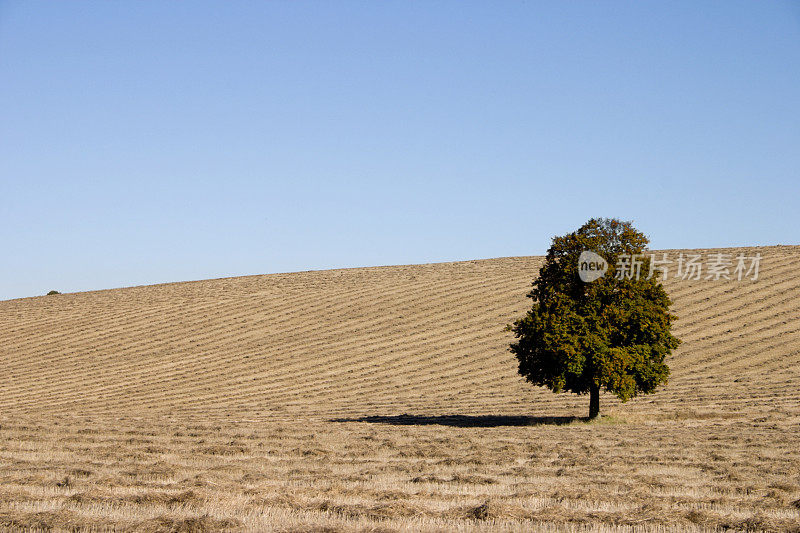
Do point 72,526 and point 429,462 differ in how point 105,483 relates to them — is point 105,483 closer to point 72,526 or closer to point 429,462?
point 72,526

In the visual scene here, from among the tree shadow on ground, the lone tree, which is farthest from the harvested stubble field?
the lone tree

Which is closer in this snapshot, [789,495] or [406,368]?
[789,495]

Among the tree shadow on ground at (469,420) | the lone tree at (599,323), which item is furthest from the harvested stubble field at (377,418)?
the lone tree at (599,323)

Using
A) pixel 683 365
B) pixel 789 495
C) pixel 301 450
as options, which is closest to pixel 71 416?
pixel 301 450

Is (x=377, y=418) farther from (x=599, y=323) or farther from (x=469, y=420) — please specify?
(x=599, y=323)

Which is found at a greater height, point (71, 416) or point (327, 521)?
point (327, 521)

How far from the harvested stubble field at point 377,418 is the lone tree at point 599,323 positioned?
231cm

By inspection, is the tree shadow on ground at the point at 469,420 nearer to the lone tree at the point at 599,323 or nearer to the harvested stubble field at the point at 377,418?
the harvested stubble field at the point at 377,418

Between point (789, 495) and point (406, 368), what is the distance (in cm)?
3923

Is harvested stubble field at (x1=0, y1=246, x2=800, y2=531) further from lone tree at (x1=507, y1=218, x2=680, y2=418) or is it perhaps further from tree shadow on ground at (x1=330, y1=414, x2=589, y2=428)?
lone tree at (x1=507, y1=218, x2=680, y2=418)

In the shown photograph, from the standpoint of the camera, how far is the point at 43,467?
A: 75.3 feet

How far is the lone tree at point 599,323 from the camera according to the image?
34969 millimetres

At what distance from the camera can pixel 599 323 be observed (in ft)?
117

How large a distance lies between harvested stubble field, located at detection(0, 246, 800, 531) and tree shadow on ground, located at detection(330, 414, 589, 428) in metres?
0.28
